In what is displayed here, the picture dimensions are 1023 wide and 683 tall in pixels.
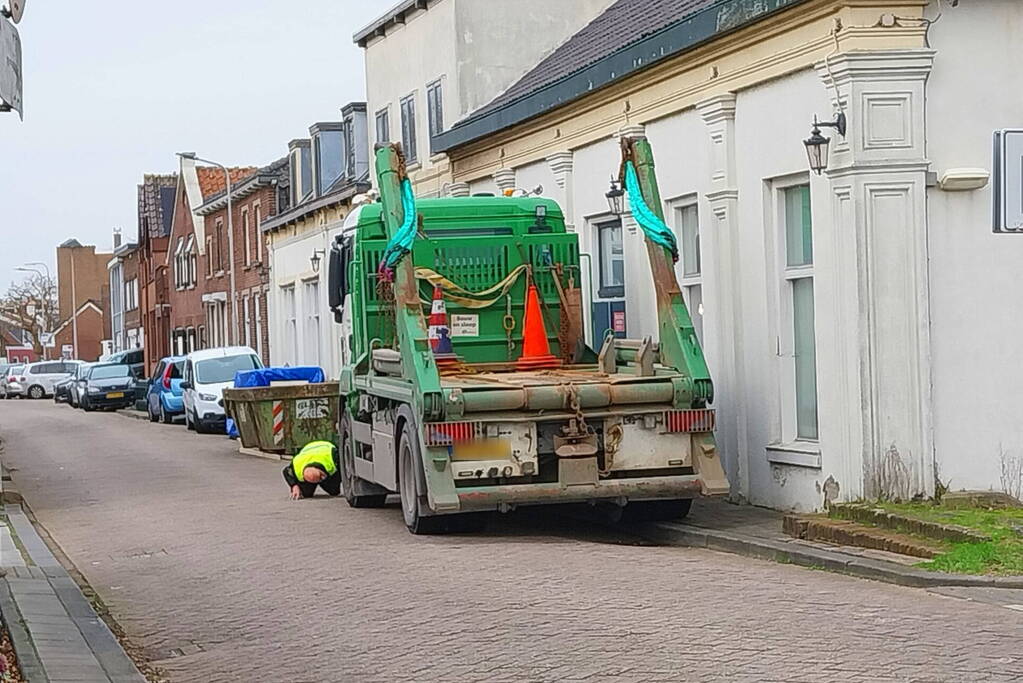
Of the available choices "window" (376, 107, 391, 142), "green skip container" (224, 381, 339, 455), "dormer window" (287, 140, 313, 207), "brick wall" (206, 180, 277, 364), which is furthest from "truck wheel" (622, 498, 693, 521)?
"brick wall" (206, 180, 277, 364)

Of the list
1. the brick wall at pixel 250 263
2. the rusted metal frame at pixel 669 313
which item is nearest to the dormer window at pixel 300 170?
the brick wall at pixel 250 263

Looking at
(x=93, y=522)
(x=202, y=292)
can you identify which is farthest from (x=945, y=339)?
(x=202, y=292)

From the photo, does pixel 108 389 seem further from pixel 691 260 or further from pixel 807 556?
pixel 807 556

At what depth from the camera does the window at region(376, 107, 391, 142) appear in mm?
31609

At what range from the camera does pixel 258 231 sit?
1997 inches

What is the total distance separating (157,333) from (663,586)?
65.5m

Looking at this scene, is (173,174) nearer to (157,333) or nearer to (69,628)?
(157,333)

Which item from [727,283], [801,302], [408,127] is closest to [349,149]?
[408,127]

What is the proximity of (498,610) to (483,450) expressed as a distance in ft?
11.7

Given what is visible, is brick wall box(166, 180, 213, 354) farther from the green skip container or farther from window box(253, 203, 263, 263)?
the green skip container

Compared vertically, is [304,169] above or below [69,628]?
above

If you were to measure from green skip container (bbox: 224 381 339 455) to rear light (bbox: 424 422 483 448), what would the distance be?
12337 mm

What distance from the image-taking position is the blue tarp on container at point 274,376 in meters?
29.7

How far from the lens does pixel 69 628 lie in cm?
1044
